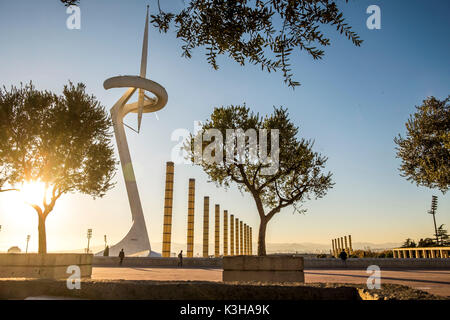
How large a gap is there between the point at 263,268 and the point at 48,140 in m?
11.5

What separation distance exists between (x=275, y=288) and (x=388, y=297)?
45.2 inches

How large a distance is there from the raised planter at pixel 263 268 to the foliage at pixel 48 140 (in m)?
8.91

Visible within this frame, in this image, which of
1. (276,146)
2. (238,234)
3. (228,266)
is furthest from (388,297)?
(238,234)

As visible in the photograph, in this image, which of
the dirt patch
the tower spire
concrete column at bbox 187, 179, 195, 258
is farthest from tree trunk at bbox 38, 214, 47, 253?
concrete column at bbox 187, 179, 195, 258

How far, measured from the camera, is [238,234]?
7906 cm

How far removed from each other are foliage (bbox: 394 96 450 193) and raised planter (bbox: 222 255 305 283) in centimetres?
1168

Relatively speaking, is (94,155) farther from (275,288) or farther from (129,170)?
(129,170)

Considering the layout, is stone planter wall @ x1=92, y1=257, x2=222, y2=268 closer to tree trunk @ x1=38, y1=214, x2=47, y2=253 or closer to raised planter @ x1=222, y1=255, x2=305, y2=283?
tree trunk @ x1=38, y1=214, x2=47, y2=253

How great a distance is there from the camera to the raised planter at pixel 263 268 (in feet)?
38.7

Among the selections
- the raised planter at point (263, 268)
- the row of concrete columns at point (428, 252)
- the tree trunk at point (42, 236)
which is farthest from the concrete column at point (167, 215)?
the raised planter at point (263, 268)

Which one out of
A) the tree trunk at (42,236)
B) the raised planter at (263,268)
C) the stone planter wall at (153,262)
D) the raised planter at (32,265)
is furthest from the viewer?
the stone planter wall at (153,262)

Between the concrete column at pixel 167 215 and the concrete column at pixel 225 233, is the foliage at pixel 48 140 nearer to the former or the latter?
the concrete column at pixel 167 215

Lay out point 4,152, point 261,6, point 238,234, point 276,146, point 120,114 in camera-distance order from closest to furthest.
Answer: point 261,6 → point 4,152 → point 276,146 → point 120,114 → point 238,234

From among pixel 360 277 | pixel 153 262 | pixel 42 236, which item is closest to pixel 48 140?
pixel 42 236
